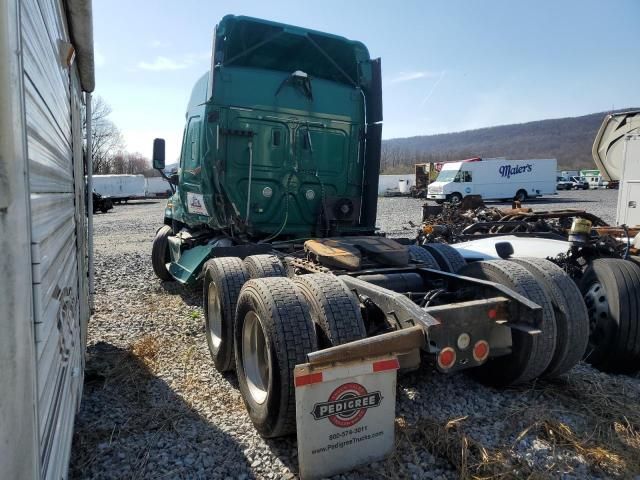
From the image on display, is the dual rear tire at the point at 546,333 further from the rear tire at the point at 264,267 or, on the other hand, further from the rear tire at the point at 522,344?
the rear tire at the point at 264,267

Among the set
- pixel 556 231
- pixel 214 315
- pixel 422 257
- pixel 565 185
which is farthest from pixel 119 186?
pixel 565 185

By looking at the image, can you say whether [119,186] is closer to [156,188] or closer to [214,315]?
[156,188]

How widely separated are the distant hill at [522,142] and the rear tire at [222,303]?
337ft

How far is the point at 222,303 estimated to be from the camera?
14.3 ft

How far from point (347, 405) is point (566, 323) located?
73.7 inches

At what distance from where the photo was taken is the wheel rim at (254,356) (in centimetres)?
346

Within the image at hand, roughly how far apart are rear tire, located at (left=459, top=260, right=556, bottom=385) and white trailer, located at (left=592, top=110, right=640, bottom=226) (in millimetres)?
5559

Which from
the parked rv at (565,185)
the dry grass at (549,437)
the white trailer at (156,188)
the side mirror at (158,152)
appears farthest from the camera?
the parked rv at (565,185)

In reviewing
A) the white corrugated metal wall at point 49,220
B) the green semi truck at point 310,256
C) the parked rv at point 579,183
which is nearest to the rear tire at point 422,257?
the green semi truck at point 310,256

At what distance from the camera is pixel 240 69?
6023 mm

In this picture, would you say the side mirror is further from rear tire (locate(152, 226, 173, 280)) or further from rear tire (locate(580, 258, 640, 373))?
rear tire (locate(580, 258, 640, 373))

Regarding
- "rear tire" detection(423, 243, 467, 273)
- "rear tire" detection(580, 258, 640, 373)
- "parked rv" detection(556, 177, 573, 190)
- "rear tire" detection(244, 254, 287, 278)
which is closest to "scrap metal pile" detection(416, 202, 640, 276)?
"rear tire" detection(580, 258, 640, 373)

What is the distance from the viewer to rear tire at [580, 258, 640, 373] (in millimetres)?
4043

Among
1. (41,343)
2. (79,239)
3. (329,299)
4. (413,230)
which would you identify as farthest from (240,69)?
(413,230)
